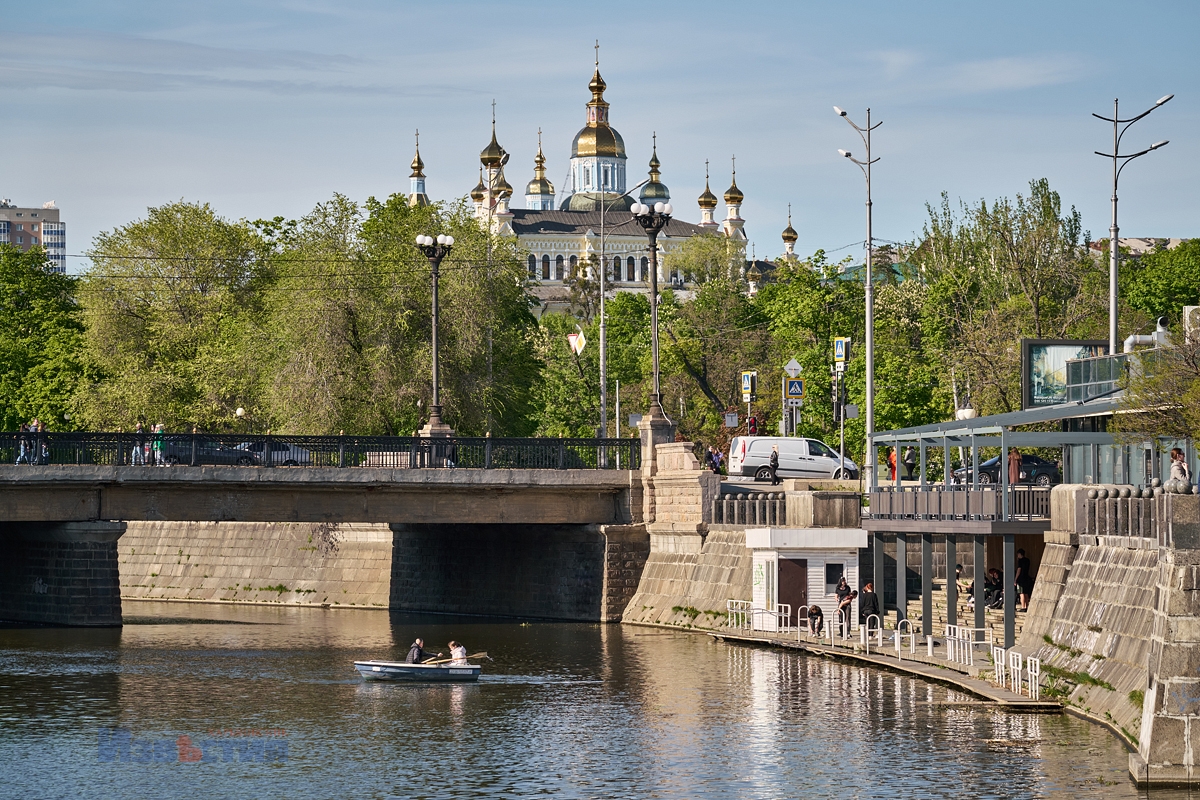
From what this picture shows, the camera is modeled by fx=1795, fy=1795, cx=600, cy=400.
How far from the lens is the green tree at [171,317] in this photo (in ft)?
264

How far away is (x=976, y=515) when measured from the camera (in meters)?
41.4

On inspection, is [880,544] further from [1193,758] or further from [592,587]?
[1193,758]

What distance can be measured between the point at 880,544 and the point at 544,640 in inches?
406

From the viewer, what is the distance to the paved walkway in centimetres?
3478

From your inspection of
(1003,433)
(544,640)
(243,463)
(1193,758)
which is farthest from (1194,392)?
(243,463)

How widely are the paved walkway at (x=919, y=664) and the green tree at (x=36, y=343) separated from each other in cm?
4732

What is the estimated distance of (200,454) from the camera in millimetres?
55562

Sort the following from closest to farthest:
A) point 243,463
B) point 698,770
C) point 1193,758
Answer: point 1193,758
point 698,770
point 243,463

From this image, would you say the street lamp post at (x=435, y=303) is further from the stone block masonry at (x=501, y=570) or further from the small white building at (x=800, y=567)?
the small white building at (x=800, y=567)

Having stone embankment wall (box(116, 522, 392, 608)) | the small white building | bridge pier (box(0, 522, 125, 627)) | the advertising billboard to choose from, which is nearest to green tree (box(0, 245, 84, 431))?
stone embankment wall (box(116, 522, 392, 608))

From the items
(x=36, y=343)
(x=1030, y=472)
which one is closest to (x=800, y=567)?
(x=1030, y=472)

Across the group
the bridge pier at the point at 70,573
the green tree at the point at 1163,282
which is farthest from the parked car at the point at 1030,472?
the green tree at the point at 1163,282

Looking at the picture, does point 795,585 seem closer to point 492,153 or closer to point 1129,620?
point 1129,620

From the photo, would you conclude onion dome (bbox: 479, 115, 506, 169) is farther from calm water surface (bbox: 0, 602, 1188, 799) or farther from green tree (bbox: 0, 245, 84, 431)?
calm water surface (bbox: 0, 602, 1188, 799)
